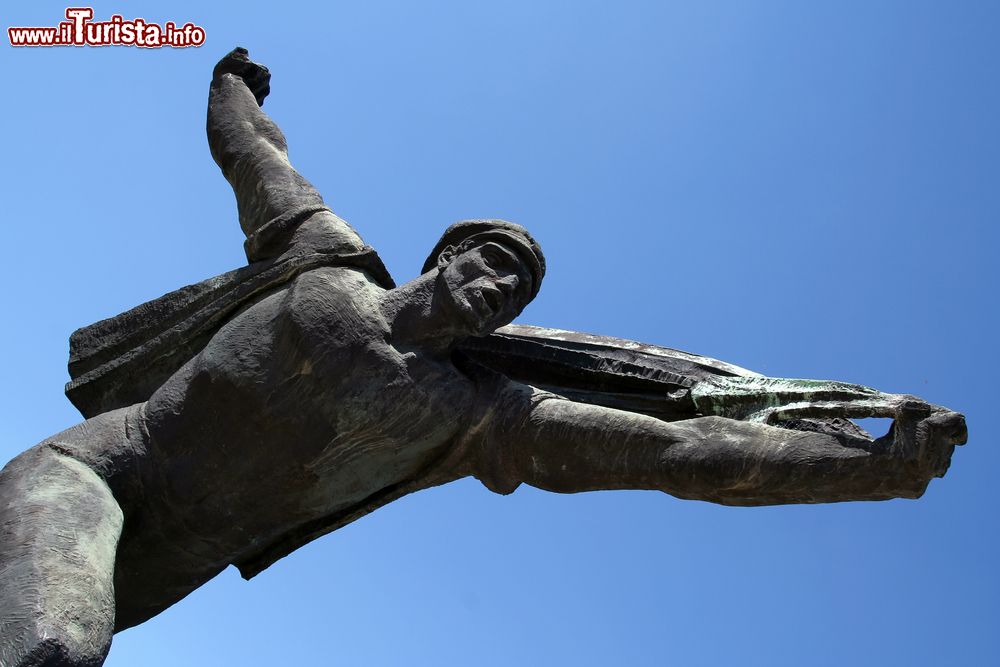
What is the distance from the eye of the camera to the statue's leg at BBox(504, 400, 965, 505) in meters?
5.11

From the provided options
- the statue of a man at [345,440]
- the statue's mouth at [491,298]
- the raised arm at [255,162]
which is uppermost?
the raised arm at [255,162]

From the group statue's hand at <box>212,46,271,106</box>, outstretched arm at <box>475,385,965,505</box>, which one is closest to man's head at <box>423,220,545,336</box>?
outstretched arm at <box>475,385,965,505</box>

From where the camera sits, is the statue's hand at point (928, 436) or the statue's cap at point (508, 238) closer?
the statue's hand at point (928, 436)

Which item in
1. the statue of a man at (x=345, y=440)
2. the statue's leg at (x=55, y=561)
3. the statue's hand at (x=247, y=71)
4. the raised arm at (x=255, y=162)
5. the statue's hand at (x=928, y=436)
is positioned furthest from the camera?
the statue's hand at (x=247, y=71)

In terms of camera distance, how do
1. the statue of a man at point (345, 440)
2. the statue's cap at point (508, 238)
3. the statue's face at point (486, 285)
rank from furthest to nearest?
1. the statue's cap at point (508, 238)
2. the statue's face at point (486, 285)
3. the statue of a man at point (345, 440)

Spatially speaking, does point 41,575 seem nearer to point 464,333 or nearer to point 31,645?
point 31,645

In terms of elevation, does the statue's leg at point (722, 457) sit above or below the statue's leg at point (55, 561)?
above

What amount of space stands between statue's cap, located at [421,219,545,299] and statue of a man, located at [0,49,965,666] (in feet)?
0.04

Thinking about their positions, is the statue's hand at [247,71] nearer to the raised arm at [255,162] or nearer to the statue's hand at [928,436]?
the raised arm at [255,162]

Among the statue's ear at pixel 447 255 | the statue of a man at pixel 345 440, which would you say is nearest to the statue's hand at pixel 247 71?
the statue of a man at pixel 345 440

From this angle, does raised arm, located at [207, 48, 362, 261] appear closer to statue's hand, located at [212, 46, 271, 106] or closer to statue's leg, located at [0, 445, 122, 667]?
statue's hand, located at [212, 46, 271, 106]

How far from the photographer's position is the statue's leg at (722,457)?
511 centimetres

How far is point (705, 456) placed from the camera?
5496 millimetres

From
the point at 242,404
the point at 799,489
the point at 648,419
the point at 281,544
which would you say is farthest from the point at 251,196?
the point at 799,489
